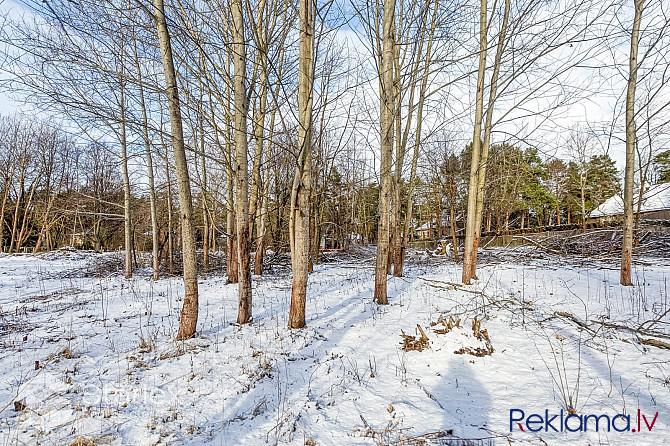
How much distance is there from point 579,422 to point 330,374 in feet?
7.68

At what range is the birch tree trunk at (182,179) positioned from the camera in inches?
163

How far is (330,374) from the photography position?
3426mm

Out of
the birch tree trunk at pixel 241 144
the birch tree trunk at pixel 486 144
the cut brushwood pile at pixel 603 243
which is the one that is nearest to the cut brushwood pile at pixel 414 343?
the birch tree trunk at pixel 241 144

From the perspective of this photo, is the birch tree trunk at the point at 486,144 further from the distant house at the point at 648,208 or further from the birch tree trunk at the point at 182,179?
the distant house at the point at 648,208

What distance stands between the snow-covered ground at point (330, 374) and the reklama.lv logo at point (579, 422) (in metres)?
0.03

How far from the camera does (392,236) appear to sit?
Answer: 1001cm

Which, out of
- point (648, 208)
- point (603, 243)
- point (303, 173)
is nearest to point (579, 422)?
point (303, 173)

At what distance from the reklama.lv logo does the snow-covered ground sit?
0.03 meters

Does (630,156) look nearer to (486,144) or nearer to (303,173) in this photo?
(486,144)

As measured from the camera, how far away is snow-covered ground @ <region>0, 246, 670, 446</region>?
7.70 feet

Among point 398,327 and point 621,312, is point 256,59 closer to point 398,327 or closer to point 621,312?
point 398,327

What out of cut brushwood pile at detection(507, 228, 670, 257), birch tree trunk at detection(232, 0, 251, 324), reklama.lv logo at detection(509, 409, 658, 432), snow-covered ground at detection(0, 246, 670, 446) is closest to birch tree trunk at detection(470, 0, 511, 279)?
snow-covered ground at detection(0, 246, 670, 446)

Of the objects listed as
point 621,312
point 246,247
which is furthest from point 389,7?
point 621,312

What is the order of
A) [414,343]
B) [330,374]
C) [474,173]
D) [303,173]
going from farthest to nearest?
[474,173] < [303,173] < [414,343] < [330,374]
